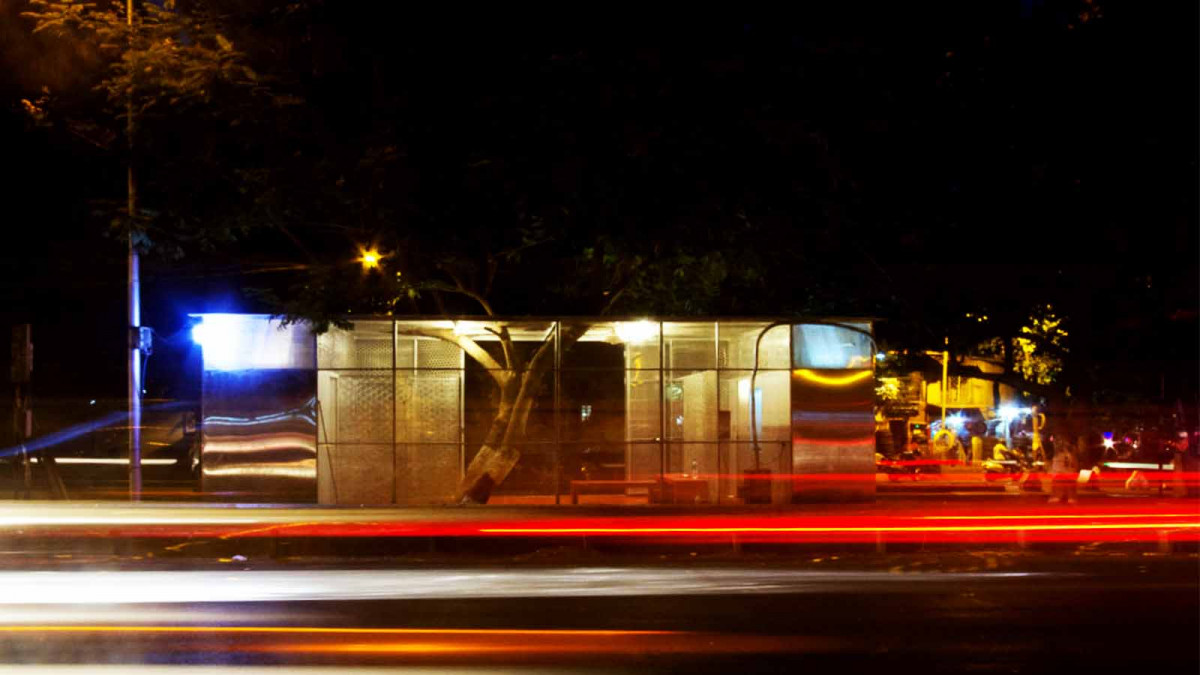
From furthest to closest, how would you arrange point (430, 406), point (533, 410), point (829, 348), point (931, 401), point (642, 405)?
point (931, 401) < point (533, 410) < point (642, 405) < point (430, 406) < point (829, 348)

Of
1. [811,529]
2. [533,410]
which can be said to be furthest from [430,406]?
[811,529]

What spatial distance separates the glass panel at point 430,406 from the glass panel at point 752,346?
17.8ft

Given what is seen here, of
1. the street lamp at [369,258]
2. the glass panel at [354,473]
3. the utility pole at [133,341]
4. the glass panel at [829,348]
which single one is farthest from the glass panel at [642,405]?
the utility pole at [133,341]

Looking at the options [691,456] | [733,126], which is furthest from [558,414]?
[733,126]

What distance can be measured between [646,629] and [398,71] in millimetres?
10946

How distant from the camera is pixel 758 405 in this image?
26.0 meters

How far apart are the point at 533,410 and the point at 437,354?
7.71 ft

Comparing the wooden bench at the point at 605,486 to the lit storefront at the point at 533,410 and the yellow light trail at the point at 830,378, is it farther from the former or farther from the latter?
the yellow light trail at the point at 830,378

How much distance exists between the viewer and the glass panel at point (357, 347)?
2428cm

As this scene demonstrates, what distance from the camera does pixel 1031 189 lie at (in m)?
21.4

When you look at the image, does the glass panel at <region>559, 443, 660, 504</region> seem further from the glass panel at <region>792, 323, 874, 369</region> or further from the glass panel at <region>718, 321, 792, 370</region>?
the glass panel at <region>792, 323, 874, 369</region>

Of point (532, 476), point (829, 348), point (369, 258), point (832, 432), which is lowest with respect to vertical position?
point (532, 476)

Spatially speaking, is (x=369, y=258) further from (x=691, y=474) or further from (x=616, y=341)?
(x=691, y=474)

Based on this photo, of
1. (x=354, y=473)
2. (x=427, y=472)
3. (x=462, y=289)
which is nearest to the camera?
(x=462, y=289)
